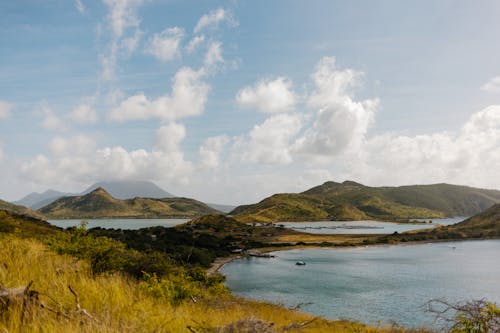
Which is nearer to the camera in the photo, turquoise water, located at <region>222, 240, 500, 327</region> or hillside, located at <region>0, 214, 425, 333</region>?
hillside, located at <region>0, 214, 425, 333</region>

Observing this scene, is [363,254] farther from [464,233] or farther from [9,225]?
[9,225]

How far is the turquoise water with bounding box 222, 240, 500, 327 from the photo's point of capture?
63.7 metres

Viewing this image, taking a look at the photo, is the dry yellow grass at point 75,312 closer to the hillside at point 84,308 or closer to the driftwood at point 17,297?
the hillside at point 84,308


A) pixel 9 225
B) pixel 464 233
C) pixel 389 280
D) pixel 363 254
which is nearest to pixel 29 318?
pixel 9 225

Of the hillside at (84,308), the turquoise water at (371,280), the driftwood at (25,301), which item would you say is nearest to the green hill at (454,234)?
the turquoise water at (371,280)

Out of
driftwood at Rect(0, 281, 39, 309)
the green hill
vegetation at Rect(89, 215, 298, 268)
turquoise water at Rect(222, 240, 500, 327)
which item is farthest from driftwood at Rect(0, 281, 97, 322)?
Result: the green hill

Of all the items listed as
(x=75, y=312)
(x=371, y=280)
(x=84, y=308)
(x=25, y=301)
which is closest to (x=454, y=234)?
(x=371, y=280)

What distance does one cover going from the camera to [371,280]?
89.0 m

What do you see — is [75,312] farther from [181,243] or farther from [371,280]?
[181,243]

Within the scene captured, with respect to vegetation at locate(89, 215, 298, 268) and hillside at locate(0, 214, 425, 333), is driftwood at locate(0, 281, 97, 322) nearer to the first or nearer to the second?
hillside at locate(0, 214, 425, 333)

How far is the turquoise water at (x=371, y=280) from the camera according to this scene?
63.7m

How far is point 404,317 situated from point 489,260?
8497 cm

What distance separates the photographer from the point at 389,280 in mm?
88500

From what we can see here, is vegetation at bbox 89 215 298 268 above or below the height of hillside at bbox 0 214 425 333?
below
